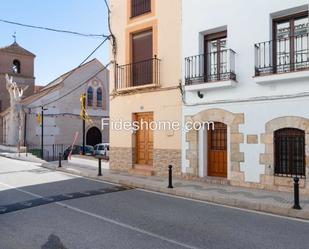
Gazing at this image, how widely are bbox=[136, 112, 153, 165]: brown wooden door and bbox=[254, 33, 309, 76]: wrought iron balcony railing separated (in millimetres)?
4910

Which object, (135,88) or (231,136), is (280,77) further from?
(135,88)

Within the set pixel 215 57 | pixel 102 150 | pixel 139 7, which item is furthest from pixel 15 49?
pixel 215 57

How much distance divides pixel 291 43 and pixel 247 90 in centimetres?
179

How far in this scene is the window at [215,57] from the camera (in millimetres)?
10648

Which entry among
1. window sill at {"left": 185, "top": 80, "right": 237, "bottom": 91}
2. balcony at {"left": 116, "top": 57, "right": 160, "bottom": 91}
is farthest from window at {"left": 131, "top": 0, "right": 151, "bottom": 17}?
window sill at {"left": 185, "top": 80, "right": 237, "bottom": 91}

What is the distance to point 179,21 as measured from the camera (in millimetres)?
11789

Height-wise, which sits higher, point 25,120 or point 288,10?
point 288,10

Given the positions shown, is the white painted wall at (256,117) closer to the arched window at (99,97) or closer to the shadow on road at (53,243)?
the shadow on road at (53,243)

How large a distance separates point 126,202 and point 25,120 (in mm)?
22644

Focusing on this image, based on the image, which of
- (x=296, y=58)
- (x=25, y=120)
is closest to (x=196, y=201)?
(x=296, y=58)

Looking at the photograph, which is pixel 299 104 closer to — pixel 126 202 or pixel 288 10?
→ pixel 288 10

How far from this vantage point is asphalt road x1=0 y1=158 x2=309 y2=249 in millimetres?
5277

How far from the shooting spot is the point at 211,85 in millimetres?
10430

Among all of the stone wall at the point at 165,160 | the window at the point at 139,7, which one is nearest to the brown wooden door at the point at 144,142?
the stone wall at the point at 165,160
